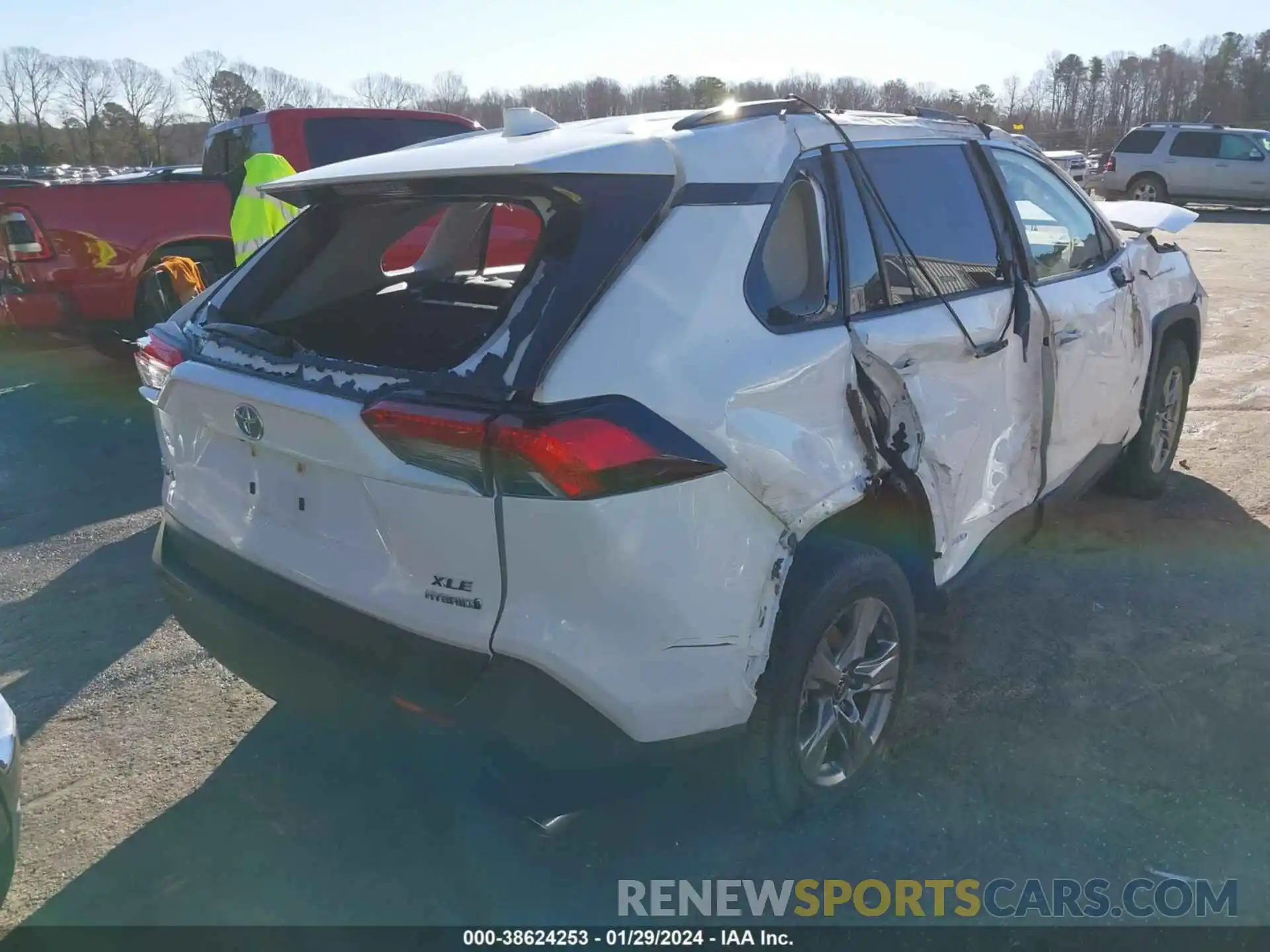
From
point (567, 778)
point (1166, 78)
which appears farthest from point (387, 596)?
point (1166, 78)

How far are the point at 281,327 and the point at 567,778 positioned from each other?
5.25 ft

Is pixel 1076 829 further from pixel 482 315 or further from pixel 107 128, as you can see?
pixel 107 128

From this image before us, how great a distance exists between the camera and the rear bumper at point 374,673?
6.81 feet

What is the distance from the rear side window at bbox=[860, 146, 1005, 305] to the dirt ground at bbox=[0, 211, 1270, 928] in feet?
4.62

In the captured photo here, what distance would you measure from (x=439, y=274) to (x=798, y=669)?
2170mm

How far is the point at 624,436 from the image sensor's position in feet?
6.63

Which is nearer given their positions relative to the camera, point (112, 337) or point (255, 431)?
point (255, 431)

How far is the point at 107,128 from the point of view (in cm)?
8012

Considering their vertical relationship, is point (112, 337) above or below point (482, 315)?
below

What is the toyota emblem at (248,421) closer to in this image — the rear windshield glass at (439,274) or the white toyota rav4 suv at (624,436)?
the white toyota rav4 suv at (624,436)

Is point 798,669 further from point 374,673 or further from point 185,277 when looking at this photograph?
point 185,277

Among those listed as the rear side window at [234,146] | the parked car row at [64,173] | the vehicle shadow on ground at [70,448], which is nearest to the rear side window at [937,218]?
the vehicle shadow on ground at [70,448]

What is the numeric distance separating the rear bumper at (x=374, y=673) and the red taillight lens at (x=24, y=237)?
5.83 meters

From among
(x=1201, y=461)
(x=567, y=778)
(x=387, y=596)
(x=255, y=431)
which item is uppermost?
(x=255, y=431)
